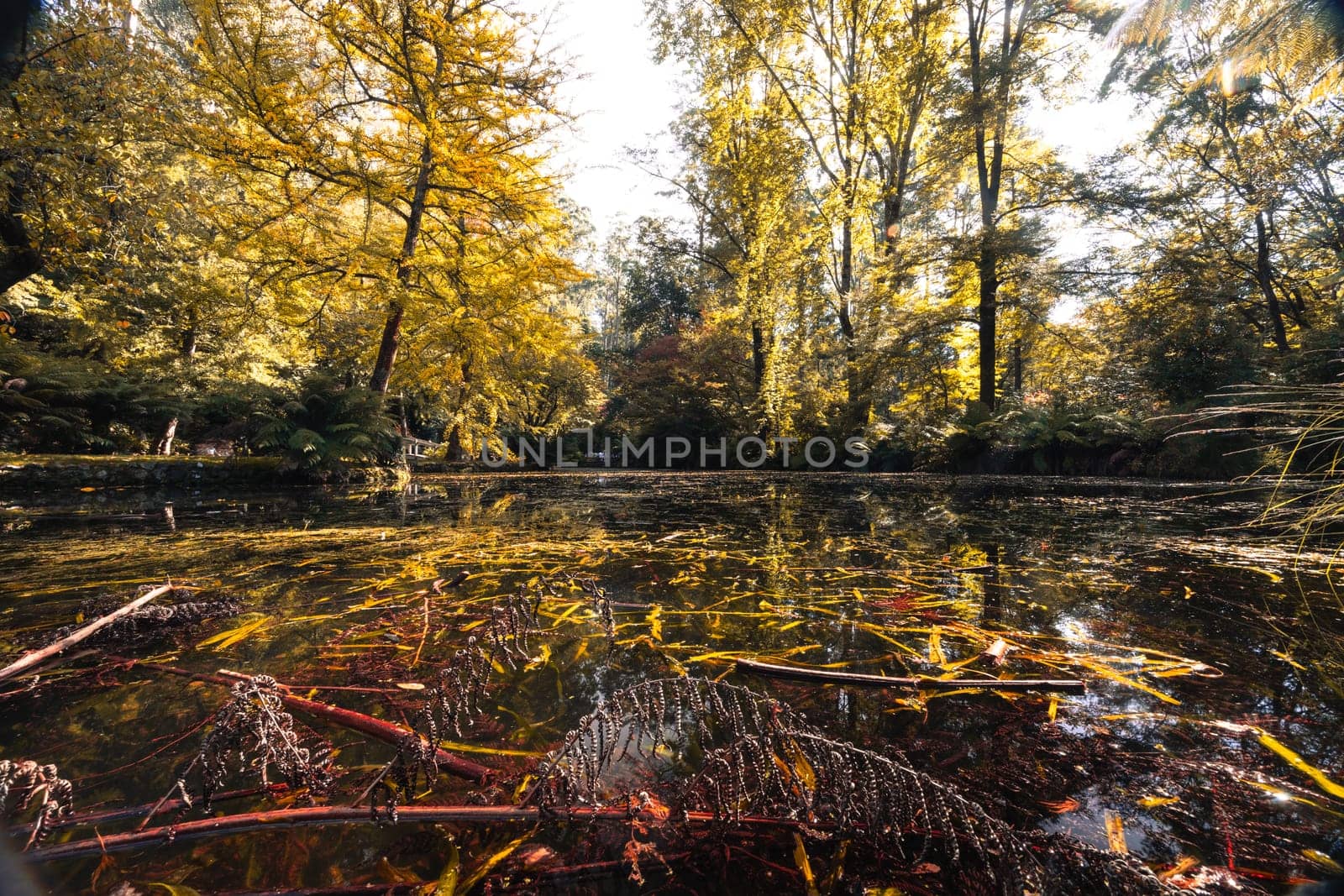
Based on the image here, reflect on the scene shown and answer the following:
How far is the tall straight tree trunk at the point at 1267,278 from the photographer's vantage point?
9.95 meters

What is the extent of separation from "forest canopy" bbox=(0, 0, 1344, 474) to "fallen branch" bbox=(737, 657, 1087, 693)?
4405 millimetres

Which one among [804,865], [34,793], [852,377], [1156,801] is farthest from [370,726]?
[852,377]

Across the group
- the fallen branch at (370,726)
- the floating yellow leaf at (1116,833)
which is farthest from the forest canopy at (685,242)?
the fallen branch at (370,726)

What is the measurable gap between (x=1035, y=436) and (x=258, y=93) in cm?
1407

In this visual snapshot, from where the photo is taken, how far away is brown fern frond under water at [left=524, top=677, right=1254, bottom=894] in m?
0.69

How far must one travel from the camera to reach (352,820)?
847 mm

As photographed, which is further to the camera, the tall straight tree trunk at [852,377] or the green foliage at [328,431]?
the tall straight tree trunk at [852,377]

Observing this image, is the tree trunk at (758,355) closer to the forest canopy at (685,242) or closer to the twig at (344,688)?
the forest canopy at (685,242)

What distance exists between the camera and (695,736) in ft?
3.91

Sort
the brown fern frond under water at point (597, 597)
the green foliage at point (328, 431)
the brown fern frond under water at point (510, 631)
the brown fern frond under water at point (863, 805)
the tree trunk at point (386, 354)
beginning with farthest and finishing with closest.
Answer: the tree trunk at point (386, 354), the green foliage at point (328, 431), the brown fern frond under water at point (597, 597), the brown fern frond under water at point (510, 631), the brown fern frond under water at point (863, 805)

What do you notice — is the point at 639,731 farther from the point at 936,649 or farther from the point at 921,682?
the point at 936,649

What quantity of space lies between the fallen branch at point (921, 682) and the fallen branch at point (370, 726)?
2.39ft

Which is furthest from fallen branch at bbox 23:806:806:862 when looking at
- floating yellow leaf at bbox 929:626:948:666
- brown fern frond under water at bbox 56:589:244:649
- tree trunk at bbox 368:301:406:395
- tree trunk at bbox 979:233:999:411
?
tree trunk at bbox 979:233:999:411

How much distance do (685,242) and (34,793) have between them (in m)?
15.2
